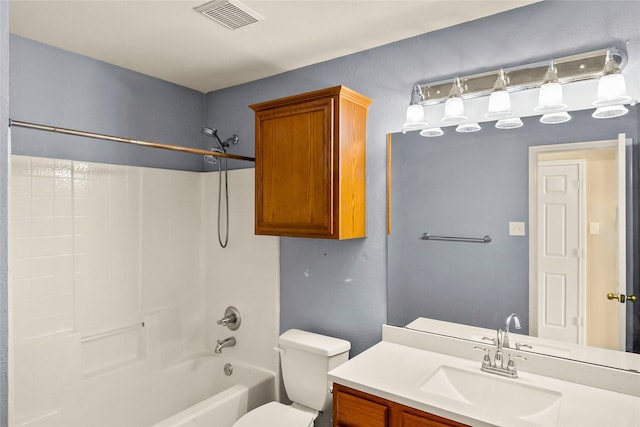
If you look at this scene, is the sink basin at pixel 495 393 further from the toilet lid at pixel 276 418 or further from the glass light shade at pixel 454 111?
the glass light shade at pixel 454 111

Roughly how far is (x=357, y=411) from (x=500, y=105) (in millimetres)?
1493

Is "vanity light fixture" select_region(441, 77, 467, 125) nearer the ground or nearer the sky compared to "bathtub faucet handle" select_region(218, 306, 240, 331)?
nearer the sky

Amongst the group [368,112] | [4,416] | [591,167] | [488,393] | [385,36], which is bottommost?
[488,393]

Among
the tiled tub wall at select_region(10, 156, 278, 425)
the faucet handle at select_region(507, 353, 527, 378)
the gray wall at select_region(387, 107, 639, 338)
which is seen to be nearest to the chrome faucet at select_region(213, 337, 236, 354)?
the tiled tub wall at select_region(10, 156, 278, 425)

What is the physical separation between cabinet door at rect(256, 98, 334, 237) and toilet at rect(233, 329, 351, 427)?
2.12 ft

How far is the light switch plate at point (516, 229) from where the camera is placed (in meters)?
1.87

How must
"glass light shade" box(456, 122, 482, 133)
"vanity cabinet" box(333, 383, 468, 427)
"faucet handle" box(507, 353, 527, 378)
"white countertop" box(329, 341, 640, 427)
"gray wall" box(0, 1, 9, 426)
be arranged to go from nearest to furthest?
"gray wall" box(0, 1, 9, 426) < "white countertop" box(329, 341, 640, 427) < "vanity cabinet" box(333, 383, 468, 427) < "faucet handle" box(507, 353, 527, 378) < "glass light shade" box(456, 122, 482, 133)

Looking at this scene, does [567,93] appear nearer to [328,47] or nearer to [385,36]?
[385,36]

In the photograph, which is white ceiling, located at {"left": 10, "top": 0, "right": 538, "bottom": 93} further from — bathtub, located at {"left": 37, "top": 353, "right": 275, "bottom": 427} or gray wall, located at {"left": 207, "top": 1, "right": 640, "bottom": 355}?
bathtub, located at {"left": 37, "top": 353, "right": 275, "bottom": 427}

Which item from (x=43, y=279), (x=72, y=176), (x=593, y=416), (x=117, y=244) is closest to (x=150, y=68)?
(x=72, y=176)

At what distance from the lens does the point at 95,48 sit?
2.40 m

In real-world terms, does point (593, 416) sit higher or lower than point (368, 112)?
lower

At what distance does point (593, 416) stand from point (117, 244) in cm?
262

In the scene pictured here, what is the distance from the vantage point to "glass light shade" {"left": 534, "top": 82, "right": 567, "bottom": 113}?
5.73ft
